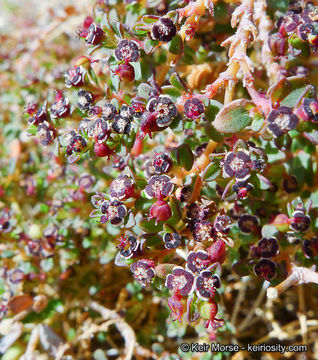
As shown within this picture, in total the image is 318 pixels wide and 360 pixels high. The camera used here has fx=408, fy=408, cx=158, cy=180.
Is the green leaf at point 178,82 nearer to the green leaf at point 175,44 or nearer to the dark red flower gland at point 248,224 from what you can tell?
the green leaf at point 175,44

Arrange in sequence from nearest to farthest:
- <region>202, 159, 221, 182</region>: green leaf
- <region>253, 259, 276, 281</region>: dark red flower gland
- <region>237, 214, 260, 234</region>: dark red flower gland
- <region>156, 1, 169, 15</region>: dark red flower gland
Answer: <region>202, 159, 221, 182</region>: green leaf
<region>253, 259, 276, 281</region>: dark red flower gland
<region>237, 214, 260, 234</region>: dark red flower gland
<region>156, 1, 169, 15</region>: dark red flower gland

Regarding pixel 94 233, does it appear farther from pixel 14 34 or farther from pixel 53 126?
pixel 14 34

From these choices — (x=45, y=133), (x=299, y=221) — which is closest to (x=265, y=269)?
(x=299, y=221)

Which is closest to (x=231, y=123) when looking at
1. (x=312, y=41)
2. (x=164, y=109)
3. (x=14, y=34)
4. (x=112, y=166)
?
(x=164, y=109)

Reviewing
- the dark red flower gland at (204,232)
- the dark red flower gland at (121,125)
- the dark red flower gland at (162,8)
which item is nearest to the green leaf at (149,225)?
the dark red flower gland at (204,232)

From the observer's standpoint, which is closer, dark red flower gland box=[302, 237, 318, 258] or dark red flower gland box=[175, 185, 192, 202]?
dark red flower gland box=[175, 185, 192, 202]

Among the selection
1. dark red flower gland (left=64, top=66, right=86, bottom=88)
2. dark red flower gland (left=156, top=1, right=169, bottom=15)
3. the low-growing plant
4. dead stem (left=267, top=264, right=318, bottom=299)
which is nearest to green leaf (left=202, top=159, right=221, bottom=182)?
the low-growing plant

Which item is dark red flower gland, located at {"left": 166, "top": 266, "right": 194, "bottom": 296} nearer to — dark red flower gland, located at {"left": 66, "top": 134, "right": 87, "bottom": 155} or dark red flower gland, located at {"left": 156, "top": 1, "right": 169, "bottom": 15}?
dark red flower gland, located at {"left": 66, "top": 134, "right": 87, "bottom": 155}
